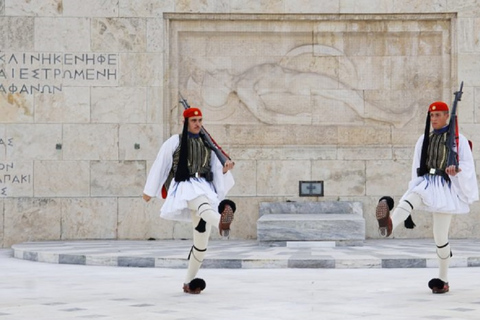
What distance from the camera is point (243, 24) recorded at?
17.6 meters

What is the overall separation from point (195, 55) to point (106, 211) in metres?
3.11

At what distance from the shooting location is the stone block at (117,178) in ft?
56.2

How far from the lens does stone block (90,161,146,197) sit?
56.2 feet

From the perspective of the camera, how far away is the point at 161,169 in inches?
391

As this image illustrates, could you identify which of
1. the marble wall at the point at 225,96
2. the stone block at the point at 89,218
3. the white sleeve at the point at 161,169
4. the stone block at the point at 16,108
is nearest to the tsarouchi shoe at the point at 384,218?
the white sleeve at the point at 161,169

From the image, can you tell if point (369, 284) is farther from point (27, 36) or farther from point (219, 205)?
point (27, 36)

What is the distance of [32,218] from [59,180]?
2.57 feet

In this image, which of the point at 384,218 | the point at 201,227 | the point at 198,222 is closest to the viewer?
the point at 384,218

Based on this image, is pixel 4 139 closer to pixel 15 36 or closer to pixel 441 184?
pixel 15 36

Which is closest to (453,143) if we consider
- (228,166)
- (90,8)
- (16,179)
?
(228,166)

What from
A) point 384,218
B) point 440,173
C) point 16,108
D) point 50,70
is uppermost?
point 50,70

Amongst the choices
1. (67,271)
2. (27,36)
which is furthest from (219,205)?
(27,36)

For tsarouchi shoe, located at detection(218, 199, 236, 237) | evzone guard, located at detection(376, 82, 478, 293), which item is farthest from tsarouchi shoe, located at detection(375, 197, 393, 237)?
tsarouchi shoe, located at detection(218, 199, 236, 237)

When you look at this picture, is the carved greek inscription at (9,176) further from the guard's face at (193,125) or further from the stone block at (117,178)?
the guard's face at (193,125)
